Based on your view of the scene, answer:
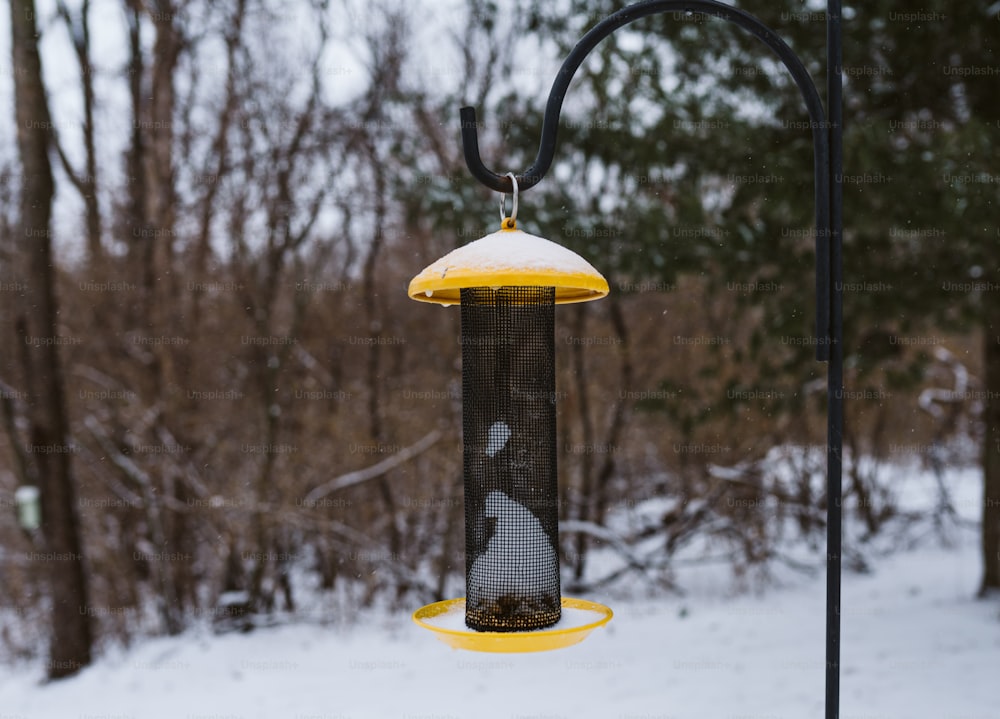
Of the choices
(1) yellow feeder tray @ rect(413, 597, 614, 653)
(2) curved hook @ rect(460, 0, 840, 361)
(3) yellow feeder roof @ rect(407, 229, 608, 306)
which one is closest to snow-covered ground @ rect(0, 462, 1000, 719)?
(1) yellow feeder tray @ rect(413, 597, 614, 653)

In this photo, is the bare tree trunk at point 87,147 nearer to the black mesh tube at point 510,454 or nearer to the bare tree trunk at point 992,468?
the black mesh tube at point 510,454

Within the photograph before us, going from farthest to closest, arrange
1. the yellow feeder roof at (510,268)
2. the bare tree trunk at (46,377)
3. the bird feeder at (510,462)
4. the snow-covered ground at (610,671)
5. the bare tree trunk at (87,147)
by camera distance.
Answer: the bare tree trunk at (87,147) < the bare tree trunk at (46,377) < the snow-covered ground at (610,671) < the bird feeder at (510,462) < the yellow feeder roof at (510,268)

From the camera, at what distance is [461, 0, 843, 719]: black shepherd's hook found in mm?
2553

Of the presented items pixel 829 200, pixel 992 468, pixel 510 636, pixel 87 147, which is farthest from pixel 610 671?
pixel 87 147

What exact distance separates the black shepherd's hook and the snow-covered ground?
389 cm

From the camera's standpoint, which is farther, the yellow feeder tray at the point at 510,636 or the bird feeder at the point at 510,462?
the bird feeder at the point at 510,462

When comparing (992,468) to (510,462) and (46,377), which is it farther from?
(46,377)

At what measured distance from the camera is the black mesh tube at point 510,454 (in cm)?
304

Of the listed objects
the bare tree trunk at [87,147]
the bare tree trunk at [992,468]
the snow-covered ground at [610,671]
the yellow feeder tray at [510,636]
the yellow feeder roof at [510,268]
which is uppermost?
the bare tree trunk at [87,147]

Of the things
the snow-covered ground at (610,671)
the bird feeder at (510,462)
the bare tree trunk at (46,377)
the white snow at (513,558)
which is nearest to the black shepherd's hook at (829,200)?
the bird feeder at (510,462)

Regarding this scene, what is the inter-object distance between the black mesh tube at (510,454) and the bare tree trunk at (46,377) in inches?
236

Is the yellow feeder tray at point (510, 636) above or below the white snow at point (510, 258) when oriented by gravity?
below

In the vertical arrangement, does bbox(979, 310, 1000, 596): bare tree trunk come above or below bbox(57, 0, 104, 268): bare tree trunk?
below

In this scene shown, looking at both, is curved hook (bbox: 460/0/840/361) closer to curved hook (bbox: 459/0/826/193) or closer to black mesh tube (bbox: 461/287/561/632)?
curved hook (bbox: 459/0/826/193)
